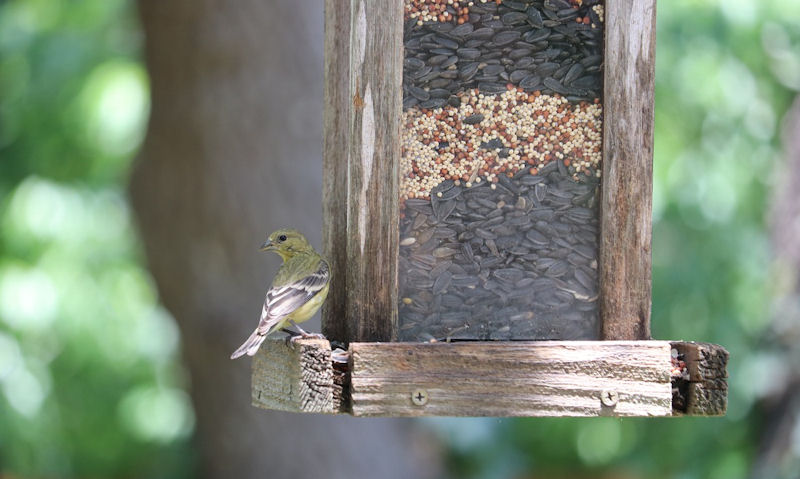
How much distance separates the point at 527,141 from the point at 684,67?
14.9 feet

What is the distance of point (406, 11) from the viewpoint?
11.1 ft

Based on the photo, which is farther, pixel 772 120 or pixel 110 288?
pixel 110 288

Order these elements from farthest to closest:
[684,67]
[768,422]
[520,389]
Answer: [768,422] < [684,67] < [520,389]

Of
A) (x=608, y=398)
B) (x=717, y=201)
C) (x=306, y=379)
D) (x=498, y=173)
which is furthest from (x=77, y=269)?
(x=608, y=398)

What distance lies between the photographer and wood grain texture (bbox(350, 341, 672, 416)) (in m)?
3.01

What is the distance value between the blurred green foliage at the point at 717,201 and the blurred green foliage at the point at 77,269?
132 inches

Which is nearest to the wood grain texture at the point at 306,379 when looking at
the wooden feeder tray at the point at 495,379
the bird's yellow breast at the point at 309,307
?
the wooden feeder tray at the point at 495,379

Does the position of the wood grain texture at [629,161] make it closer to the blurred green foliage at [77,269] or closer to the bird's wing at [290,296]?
the bird's wing at [290,296]

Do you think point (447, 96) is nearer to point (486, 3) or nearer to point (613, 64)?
point (486, 3)

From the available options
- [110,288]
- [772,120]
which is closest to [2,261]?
[110,288]

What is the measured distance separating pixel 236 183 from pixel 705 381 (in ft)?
13.2

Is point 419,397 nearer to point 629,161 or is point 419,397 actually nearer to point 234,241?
point 629,161

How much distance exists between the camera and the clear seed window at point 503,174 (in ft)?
11.2

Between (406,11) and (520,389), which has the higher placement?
(406,11)
